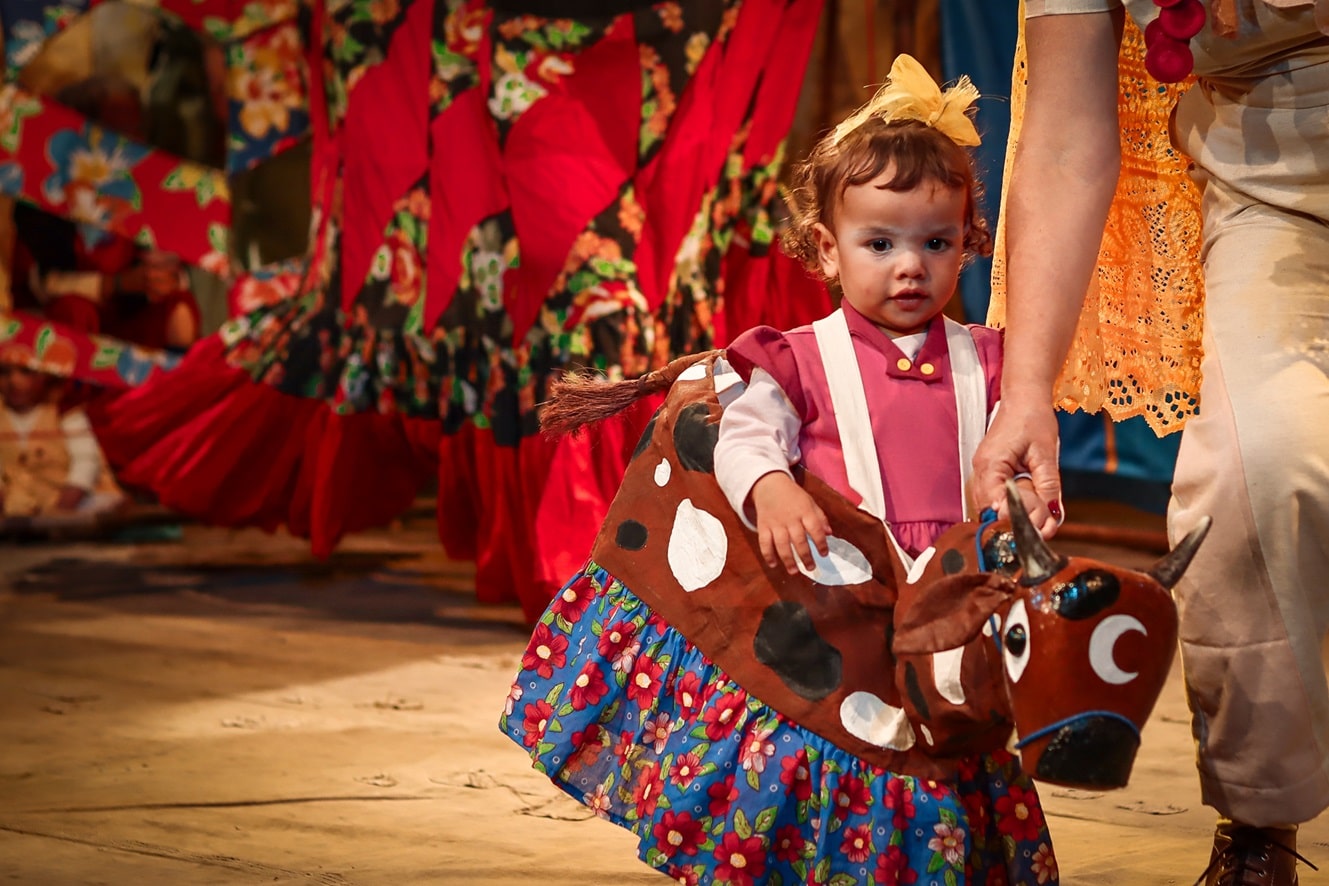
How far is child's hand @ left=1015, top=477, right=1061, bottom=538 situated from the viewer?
1.22 meters

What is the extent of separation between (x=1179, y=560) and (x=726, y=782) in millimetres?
458

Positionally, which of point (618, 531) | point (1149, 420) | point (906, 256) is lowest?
point (618, 531)

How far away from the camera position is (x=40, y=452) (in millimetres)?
4391

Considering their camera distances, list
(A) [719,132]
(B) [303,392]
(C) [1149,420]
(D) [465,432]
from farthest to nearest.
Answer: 1. (B) [303,392]
2. (D) [465,432]
3. (A) [719,132]
4. (C) [1149,420]

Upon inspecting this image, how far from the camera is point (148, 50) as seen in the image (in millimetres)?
4453

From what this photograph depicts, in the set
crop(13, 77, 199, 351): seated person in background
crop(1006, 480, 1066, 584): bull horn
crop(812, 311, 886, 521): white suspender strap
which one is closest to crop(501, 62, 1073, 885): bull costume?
crop(812, 311, 886, 521): white suspender strap

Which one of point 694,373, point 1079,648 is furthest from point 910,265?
point 1079,648

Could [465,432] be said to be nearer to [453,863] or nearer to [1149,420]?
[453,863]

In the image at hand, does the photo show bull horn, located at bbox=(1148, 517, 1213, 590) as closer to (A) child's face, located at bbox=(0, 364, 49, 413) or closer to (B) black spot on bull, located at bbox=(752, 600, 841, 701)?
(B) black spot on bull, located at bbox=(752, 600, 841, 701)

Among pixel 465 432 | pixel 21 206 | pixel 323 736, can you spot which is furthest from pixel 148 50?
pixel 323 736

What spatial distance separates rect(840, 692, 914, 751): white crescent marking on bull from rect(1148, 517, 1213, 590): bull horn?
298 mm

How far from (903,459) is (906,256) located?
192mm

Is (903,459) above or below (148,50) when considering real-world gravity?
below

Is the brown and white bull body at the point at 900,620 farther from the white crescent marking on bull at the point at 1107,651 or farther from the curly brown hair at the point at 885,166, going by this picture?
the curly brown hair at the point at 885,166
